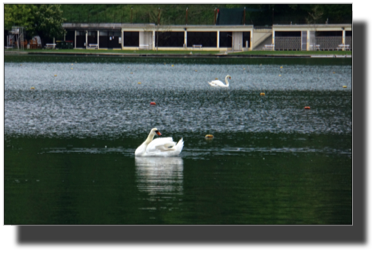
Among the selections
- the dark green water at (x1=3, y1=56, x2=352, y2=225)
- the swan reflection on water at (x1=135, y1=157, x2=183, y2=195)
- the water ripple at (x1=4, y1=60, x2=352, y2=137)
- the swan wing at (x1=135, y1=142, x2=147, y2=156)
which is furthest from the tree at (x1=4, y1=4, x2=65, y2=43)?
the swan reflection on water at (x1=135, y1=157, x2=183, y2=195)

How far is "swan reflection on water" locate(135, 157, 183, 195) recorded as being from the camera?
1224cm

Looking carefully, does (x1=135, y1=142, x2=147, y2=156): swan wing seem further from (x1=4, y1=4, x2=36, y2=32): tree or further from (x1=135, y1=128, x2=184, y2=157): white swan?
(x1=4, y1=4, x2=36, y2=32): tree

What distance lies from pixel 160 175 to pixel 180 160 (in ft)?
5.67

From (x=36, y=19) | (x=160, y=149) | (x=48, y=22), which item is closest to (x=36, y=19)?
(x=36, y=19)

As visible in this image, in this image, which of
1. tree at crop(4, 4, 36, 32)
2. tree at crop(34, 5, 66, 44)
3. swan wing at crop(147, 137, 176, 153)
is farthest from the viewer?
tree at crop(34, 5, 66, 44)

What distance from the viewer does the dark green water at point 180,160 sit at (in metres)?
10.9

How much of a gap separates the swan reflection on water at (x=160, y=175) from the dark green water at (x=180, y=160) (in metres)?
0.02

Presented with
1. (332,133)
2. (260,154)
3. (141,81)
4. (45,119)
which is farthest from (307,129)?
(141,81)

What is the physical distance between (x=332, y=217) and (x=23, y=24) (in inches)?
3111

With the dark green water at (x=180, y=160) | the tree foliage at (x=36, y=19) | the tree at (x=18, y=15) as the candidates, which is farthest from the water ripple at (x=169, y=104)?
the tree foliage at (x=36, y=19)

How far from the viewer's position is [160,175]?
13539mm

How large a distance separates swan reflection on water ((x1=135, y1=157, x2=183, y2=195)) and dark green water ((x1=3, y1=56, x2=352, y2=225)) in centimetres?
2

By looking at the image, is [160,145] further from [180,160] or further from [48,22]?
[48,22]
